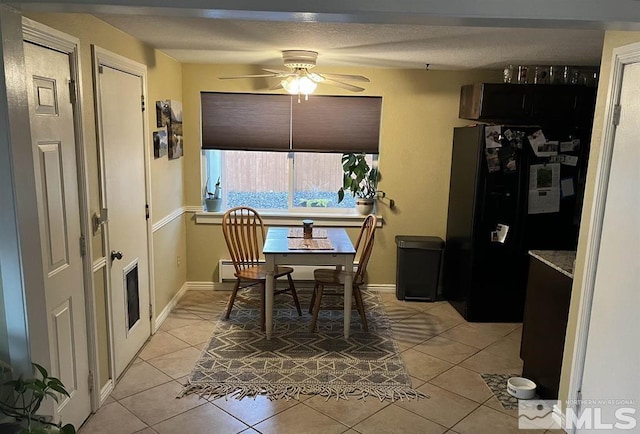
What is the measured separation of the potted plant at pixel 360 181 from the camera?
15.3ft

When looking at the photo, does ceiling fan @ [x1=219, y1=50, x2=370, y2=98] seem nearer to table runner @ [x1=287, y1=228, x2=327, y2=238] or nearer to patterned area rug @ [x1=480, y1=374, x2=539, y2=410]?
table runner @ [x1=287, y1=228, x2=327, y2=238]

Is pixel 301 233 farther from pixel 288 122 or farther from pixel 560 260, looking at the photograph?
pixel 560 260

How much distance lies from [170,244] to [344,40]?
2371 millimetres

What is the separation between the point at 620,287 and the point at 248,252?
3196mm

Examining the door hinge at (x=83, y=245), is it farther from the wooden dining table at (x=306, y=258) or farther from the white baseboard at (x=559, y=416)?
the white baseboard at (x=559, y=416)

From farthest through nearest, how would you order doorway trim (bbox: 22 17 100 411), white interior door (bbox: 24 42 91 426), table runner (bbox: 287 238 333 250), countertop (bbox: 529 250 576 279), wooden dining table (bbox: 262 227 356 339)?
table runner (bbox: 287 238 333 250) < wooden dining table (bbox: 262 227 356 339) < countertop (bbox: 529 250 576 279) < doorway trim (bbox: 22 17 100 411) < white interior door (bbox: 24 42 91 426)

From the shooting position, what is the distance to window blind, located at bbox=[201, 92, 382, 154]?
463 centimetres

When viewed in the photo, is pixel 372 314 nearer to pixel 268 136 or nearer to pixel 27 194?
pixel 268 136

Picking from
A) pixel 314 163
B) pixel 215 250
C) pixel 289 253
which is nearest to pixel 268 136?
pixel 314 163

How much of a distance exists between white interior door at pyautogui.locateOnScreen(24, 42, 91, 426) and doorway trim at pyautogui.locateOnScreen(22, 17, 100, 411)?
3 cm

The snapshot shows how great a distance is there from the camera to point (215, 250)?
191 inches

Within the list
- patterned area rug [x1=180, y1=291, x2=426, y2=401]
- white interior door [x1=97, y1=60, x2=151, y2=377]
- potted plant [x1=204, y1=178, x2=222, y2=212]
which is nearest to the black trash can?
patterned area rug [x1=180, y1=291, x2=426, y2=401]

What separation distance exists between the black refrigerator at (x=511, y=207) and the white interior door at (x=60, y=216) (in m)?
3.09

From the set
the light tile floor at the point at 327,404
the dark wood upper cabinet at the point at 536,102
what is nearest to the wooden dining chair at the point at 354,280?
the light tile floor at the point at 327,404
